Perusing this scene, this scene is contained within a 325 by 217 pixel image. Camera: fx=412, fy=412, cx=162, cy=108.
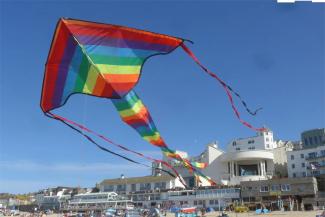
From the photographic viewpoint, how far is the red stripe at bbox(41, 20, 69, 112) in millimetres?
12680

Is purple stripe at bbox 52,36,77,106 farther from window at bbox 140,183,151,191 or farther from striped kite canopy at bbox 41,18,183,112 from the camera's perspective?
window at bbox 140,183,151,191

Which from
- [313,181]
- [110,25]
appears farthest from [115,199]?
[110,25]

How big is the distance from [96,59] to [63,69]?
116 centimetres

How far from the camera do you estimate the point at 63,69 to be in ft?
43.6

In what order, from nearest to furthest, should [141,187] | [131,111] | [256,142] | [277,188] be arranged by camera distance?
[131,111] → [277,188] → [141,187] → [256,142]

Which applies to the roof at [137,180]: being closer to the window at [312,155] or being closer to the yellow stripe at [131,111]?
the window at [312,155]

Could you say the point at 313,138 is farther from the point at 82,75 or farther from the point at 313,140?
the point at 82,75

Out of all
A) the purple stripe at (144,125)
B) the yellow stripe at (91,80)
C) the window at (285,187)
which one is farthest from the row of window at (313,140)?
the yellow stripe at (91,80)

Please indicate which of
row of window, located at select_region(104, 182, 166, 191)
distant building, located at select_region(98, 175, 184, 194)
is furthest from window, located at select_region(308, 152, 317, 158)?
row of window, located at select_region(104, 182, 166, 191)

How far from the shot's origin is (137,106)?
55.9 ft

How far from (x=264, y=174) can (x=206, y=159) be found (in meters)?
10.9

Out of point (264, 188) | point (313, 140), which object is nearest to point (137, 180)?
point (264, 188)

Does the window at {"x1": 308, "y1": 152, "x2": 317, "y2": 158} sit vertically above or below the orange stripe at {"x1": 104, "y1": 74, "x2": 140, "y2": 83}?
above

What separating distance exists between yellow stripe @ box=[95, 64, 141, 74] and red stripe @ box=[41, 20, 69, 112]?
50.4 inches
